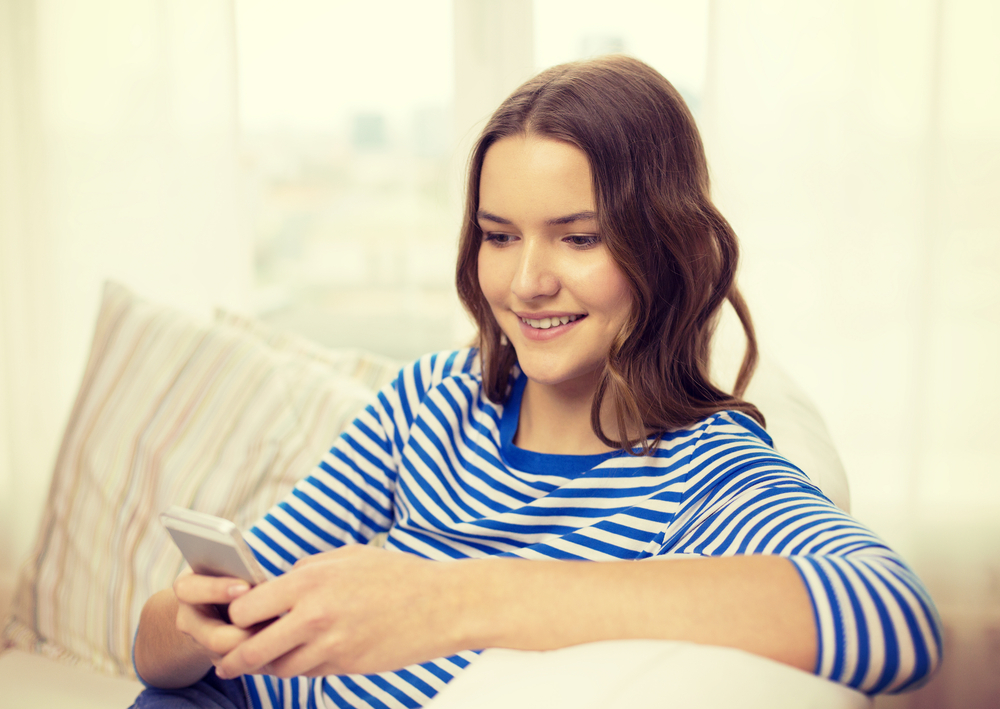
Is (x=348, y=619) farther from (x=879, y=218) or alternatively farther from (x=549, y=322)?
(x=879, y=218)

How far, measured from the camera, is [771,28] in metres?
1.51

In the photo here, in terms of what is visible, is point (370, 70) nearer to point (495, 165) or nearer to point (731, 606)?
point (495, 165)

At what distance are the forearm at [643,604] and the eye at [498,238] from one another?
41cm

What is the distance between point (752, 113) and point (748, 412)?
2.94 feet

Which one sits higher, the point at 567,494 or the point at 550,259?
the point at 550,259

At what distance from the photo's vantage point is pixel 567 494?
0.85 m

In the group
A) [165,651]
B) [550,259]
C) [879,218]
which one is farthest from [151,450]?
[879,218]

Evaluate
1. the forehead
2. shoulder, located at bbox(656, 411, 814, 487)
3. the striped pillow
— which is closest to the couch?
the striped pillow

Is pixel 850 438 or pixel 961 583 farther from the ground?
pixel 850 438

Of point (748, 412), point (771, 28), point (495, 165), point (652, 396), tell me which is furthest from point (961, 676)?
point (495, 165)

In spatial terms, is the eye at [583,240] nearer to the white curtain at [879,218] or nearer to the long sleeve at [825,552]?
the long sleeve at [825,552]

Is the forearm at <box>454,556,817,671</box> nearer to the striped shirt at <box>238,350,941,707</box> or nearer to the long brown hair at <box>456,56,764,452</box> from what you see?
the striped shirt at <box>238,350,941,707</box>

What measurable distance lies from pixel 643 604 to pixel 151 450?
1.08 m

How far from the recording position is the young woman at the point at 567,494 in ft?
1.78
